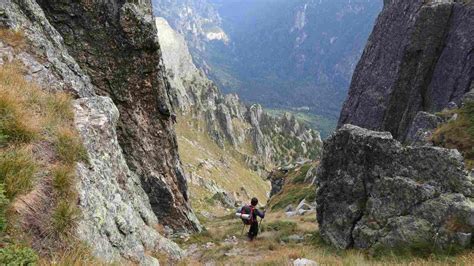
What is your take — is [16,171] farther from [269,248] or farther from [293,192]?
[293,192]

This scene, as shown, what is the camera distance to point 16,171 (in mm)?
8336

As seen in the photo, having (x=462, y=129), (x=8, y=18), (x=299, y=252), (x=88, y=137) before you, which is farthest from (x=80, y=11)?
(x=462, y=129)

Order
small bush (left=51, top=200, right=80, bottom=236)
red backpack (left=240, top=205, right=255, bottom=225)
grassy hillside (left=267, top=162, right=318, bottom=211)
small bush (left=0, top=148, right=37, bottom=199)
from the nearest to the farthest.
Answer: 1. small bush (left=0, top=148, right=37, bottom=199)
2. small bush (left=51, top=200, right=80, bottom=236)
3. red backpack (left=240, top=205, right=255, bottom=225)
4. grassy hillside (left=267, top=162, right=318, bottom=211)

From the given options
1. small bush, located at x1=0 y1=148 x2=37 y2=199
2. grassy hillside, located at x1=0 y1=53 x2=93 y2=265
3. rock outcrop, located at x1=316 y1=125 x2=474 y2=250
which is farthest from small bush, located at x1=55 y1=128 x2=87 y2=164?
rock outcrop, located at x1=316 y1=125 x2=474 y2=250

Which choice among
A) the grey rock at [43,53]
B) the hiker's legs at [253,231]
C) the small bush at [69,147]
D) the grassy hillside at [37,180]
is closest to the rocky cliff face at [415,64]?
the hiker's legs at [253,231]

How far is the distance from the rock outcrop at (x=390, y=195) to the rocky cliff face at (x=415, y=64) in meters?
25.7

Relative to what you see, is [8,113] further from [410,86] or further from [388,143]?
[410,86]

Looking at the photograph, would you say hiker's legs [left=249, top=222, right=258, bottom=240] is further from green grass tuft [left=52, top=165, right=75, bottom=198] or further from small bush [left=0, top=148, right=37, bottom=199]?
small bush [left=0, top=148, right=37, bottom=199]

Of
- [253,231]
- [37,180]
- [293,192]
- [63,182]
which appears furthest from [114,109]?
[293,192]

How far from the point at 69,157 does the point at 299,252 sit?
9.38 metres

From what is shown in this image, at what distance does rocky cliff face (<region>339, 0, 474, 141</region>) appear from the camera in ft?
143

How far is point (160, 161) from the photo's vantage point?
27766 millimetres

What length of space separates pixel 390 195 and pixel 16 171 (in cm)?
1508

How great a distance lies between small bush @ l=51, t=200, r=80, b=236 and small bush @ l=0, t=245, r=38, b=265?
5.63 ft
